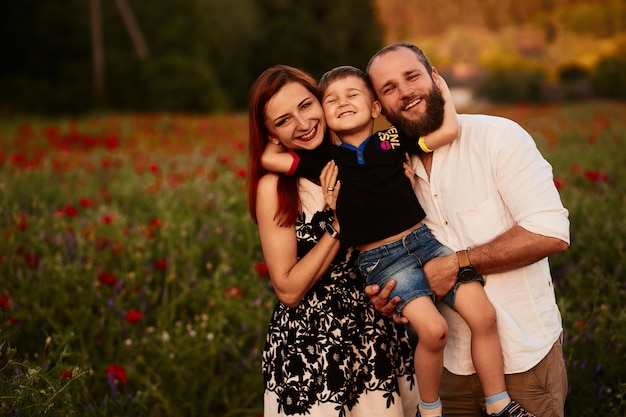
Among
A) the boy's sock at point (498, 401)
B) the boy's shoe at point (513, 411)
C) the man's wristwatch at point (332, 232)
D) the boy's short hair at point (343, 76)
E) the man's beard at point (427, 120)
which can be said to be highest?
the boy's short hair at point (343, 76)

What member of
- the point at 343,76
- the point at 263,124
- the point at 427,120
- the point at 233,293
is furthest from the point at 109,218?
the point at 427,120

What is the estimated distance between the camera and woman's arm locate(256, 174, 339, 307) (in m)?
2.41

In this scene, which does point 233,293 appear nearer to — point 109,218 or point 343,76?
point 109,218

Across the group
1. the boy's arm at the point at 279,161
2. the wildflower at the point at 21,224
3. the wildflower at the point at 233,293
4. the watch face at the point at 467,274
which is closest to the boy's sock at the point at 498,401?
the watch face at the point at 467,274

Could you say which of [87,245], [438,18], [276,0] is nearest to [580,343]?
[87,245]

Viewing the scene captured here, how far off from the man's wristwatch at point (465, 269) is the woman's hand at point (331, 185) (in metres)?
0.56

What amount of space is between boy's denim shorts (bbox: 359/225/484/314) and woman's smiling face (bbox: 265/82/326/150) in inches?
22.5

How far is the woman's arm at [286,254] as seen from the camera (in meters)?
2.41

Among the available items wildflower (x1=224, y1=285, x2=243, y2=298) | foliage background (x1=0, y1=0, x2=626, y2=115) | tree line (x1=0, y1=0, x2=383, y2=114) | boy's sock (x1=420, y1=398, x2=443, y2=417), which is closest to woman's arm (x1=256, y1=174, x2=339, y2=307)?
boy's sock (x1=420, y1=398, x2=443, y2=417)

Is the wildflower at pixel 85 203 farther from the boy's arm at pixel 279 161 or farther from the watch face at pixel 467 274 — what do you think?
the watch face at pixel 467 274

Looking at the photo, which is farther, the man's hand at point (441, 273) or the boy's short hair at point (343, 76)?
the boy's short hair at point (343, 76)

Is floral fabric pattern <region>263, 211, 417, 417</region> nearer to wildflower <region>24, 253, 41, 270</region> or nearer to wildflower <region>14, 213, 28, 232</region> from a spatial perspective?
wildflower <region>24, 253, 41, 270</region>

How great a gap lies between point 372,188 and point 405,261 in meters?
0.34

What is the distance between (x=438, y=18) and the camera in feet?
41.8
